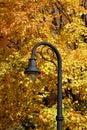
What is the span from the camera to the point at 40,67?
41.0ft

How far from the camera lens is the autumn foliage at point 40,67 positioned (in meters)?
12.6

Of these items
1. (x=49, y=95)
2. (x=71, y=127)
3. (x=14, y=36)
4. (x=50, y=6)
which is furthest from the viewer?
(x=50, y=6)

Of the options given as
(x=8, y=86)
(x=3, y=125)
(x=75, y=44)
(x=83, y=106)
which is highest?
(x=75, y=44)

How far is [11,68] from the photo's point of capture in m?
13.7

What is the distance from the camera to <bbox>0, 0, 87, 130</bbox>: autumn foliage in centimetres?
1257

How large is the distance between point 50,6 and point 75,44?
235 cm

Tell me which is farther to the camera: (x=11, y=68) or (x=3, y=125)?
(x=3, y=125)

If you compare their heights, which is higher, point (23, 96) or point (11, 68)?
point (11, 68)

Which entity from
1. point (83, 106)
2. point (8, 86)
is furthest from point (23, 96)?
point (83, 106)

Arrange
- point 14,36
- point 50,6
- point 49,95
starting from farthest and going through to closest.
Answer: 1. point 50,6
2. point 49,95
3. point 14,36

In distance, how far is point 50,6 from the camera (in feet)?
52.3

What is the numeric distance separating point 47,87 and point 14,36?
262 centimetres

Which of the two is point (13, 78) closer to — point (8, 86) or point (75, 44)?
point (8, 86)

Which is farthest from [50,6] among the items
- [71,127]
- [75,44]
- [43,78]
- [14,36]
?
[71,127]
